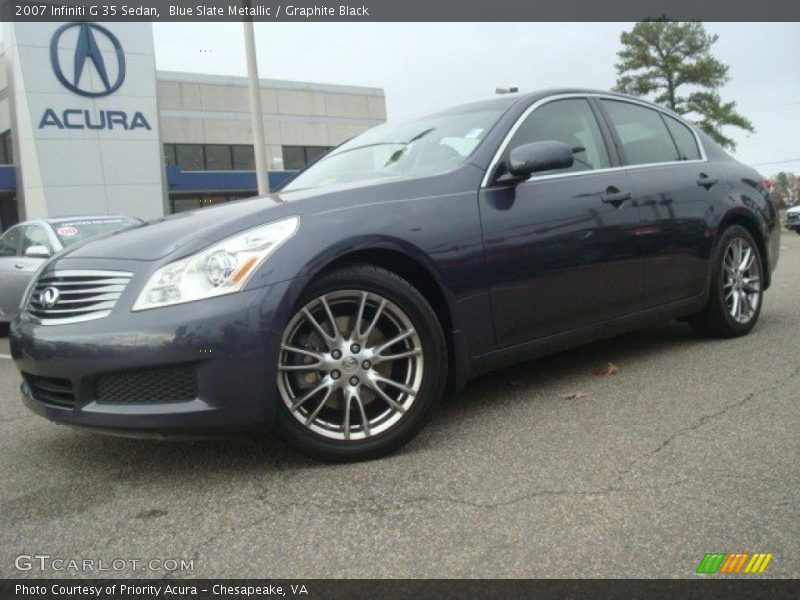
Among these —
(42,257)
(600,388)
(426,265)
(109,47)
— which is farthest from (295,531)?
(109,47)

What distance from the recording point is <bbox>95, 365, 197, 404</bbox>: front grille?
102 inches

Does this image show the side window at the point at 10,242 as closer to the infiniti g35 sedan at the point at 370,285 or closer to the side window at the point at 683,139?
the infiniti g35 sedan at the point at 370,285

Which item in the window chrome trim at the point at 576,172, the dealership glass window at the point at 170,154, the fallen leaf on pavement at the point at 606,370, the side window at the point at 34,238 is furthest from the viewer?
the dealership glass window at the point at 170,154

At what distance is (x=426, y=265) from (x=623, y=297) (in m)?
1.39

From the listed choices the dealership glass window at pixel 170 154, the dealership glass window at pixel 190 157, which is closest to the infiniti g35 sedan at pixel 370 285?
the dealership glass window at pixel 170 154

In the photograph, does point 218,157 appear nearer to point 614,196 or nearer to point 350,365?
point 614,196

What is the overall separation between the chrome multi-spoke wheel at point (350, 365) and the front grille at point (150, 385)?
0.32 meters

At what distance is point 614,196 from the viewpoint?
392 centimetres

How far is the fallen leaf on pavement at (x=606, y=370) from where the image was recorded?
411 centimetres

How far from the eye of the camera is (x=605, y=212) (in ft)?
12.6

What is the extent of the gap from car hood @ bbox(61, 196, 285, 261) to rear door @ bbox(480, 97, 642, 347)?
103cm

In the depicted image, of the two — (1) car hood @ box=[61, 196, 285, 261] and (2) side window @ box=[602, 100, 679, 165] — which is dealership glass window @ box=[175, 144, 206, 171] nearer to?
(2) side window @ box=[602, 100, 679, 165]

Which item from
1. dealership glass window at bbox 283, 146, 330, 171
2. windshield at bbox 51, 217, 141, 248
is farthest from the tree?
windshield at bbox 51, 217, 141, 248

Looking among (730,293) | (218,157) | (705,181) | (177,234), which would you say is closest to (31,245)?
(177,234)
